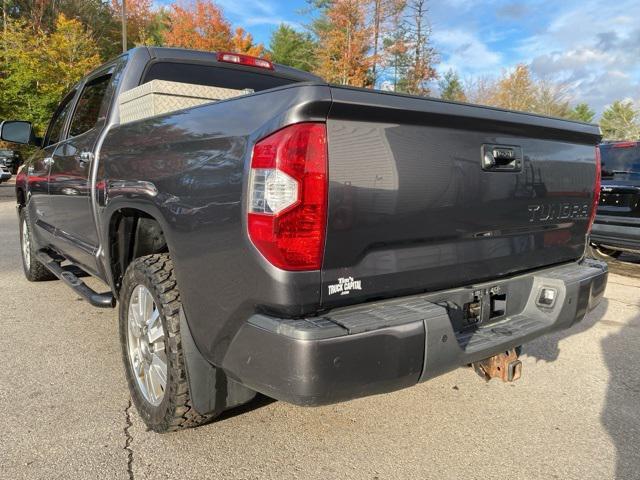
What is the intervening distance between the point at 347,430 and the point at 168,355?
102 centimetres

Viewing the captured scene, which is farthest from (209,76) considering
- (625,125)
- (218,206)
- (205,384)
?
(625,125)

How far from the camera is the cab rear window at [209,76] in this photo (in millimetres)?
3531

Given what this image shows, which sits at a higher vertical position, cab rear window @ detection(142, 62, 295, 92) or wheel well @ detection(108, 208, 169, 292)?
cab rear window @ detection(142, 62, 295, 92)

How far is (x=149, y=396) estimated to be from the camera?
8.61 ft

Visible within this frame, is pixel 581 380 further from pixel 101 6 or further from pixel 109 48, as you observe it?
pixel 101 6

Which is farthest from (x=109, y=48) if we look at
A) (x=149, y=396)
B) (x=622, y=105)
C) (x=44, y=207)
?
(x=622, y=105)

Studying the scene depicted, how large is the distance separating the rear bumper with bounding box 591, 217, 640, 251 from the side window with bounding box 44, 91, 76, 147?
638cm

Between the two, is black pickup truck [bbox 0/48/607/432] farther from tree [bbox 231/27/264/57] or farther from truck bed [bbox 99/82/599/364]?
tree [bbox 231/27/264/57]

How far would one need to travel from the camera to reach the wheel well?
2814 mm

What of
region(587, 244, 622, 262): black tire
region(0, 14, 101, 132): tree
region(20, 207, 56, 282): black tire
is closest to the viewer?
region(20, 207, 56, 282): black tire

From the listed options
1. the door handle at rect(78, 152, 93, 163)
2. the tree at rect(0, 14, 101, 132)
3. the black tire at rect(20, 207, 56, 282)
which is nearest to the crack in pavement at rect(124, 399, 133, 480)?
the door handle at rect(78, 152, 93, 163)

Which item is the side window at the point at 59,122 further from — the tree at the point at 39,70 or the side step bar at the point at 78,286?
the tree at the point at 39,70

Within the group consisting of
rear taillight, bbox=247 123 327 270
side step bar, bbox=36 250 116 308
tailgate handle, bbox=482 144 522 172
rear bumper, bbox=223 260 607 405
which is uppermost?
tailgate handle, bbox=482 144 522 172

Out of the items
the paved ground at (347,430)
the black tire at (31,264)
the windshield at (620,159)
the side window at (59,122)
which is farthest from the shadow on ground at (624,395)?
the black tire at (31,264)
